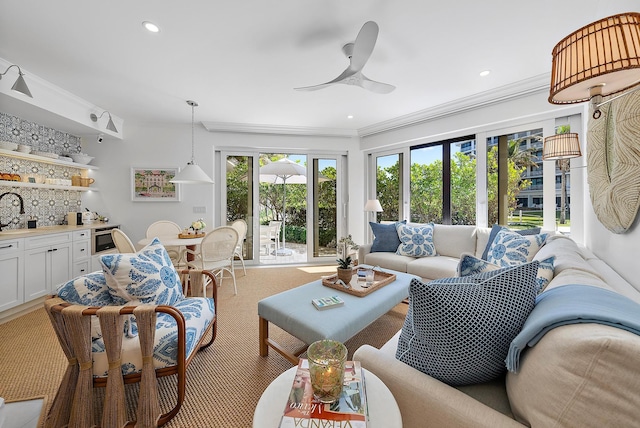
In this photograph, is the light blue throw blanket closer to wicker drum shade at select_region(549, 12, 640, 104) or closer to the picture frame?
wicker drum shade at select_region(549, 12, 640, 104)

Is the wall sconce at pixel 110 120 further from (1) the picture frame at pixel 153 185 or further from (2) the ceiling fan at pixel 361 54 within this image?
(2) the ceiling fan at pixel 361 54

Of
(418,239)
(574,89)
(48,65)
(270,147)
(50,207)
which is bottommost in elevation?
(418,239)

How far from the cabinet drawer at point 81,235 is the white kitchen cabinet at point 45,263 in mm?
97

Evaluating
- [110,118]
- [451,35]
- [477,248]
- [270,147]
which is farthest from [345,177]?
[110,118]

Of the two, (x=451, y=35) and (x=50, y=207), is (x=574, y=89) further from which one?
(x=50, y=207)

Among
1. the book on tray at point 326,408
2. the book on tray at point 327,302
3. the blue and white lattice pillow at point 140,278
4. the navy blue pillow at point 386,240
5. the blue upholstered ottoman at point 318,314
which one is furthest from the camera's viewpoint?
the navy blue pillow at point 386,240

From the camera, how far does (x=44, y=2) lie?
5.90 ft

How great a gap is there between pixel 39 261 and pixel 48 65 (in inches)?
85.2

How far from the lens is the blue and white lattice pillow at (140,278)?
4.64 feet

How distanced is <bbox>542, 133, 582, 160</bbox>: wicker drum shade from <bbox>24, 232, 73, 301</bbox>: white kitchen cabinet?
538 cm

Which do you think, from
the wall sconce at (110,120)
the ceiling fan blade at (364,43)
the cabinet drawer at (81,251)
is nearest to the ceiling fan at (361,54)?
the ceiling fan blade at (364,43)

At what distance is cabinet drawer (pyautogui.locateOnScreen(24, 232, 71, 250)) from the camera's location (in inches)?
111

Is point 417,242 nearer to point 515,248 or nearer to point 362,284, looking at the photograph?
point 515,248

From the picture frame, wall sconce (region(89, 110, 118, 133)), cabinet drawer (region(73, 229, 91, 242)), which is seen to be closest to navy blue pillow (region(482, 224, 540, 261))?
the picture frame
